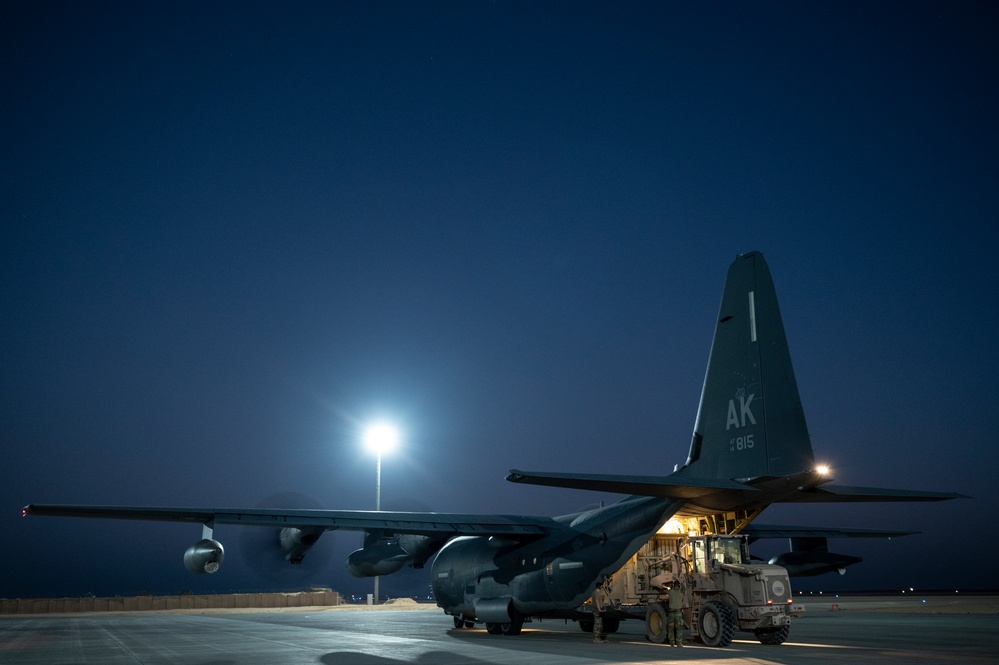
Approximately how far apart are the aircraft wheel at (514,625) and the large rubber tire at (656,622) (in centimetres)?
439

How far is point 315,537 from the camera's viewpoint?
21.4 meters

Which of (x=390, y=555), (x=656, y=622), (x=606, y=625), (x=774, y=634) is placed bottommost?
(x=606, y=625)

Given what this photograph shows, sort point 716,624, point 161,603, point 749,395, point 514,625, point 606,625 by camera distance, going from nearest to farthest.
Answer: point 749,395, point 716,624, point 606,625, point 514,625, point 161,603

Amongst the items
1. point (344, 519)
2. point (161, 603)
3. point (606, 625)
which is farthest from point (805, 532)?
point (161, 603)

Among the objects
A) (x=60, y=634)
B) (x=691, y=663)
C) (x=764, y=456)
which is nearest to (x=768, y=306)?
(x=764, y=456)

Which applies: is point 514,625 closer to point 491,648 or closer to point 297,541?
point 491,648

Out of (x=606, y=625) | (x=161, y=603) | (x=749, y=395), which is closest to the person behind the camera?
(x=749, y=395)

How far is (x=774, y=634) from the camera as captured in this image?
53.1 ft

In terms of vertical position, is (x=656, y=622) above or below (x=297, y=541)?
below

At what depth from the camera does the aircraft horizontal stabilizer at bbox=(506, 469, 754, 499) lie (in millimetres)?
13641

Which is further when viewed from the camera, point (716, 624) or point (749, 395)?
point (716, 624)

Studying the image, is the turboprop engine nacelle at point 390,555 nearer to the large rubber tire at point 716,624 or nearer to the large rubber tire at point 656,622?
the large rubber tire at point 656,622

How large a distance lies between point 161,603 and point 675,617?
1712 inches

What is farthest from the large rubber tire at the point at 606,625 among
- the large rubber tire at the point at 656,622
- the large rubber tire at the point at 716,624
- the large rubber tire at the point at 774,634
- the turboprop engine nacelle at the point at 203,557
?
the turboprop engine nacelle at the point at 203,557
